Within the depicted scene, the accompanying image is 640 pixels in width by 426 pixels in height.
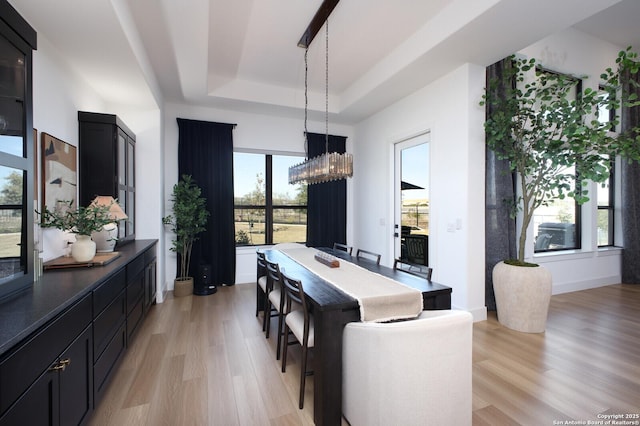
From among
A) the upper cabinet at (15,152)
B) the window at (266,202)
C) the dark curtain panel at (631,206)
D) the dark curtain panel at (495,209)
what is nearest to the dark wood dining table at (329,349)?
the upper cabinet at (15,152)

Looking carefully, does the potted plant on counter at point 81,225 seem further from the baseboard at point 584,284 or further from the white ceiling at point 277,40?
the baseboard at point 584,284

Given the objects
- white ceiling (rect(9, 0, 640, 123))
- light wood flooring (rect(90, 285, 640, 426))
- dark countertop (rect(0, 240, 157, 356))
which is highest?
white ceiling (rect(9, 0, 640, 123))

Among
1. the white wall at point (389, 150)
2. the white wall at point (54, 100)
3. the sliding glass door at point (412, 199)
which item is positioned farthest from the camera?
the sliding glass door at point (412, 199)

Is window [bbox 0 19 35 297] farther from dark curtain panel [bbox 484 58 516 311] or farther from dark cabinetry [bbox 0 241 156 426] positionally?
dark curtain panel [bbox 484 58 516 311]

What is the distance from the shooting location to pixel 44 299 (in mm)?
1451

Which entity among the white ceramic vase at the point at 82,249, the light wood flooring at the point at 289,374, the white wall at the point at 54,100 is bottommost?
the light wood flooring at the point at 289,374

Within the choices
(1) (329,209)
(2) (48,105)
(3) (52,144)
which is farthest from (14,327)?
(1) (329,209)

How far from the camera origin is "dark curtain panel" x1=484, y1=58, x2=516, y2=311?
11.7ft

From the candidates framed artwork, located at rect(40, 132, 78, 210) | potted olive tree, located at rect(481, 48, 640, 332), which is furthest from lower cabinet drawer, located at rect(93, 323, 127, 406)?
potted olive tree, located at rect(481, 48, 640, 332)

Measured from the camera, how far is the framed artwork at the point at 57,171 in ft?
7.88

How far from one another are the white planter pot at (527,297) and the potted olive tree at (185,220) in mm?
4097

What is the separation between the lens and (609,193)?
512cm

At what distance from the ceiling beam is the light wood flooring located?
3.35 meters

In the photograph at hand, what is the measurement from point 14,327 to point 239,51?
358 centimetres
